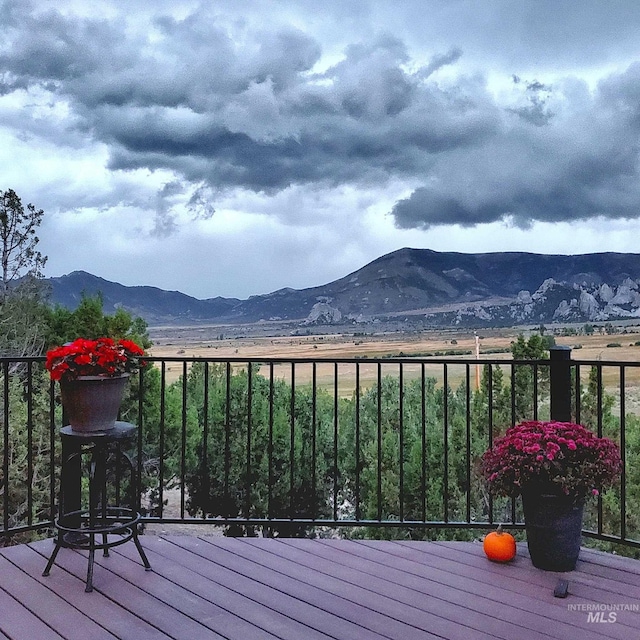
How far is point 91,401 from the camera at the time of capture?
107 inches

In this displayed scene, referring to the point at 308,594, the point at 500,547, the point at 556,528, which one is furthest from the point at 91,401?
the point at 556,528

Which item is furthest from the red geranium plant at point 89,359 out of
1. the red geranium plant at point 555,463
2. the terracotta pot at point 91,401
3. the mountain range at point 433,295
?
the mountain range at point 433,295

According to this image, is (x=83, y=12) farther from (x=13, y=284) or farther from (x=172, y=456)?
(x=172, y=456)

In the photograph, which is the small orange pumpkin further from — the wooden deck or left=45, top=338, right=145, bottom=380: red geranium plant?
left=45, top=338, right=145, bottom=380: red geranium plant

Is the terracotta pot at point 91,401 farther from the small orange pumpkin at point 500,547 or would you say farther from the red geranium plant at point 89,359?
the small orange pumpkin at point 500,547

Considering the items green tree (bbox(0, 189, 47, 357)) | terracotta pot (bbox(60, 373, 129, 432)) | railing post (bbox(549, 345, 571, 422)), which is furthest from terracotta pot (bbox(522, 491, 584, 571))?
green tree (bbox(0, 189, 47, 357))

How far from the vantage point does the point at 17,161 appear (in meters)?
9.45

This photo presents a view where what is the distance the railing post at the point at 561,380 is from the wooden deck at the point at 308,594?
0.68 meters

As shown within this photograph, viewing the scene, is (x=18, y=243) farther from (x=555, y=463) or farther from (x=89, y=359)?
(x=555, y=463)

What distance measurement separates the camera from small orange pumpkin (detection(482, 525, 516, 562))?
2.83 meters

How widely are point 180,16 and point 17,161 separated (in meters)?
3.35

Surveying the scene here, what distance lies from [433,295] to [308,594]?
17.2m

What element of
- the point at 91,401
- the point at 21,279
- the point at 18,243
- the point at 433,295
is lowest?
the point at 91,401

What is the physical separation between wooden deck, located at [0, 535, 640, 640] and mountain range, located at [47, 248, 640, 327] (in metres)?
12.2
